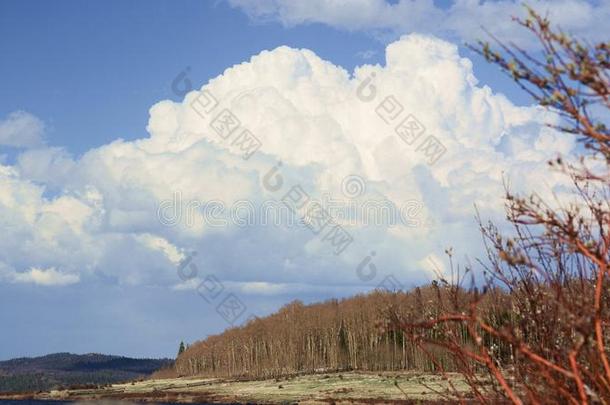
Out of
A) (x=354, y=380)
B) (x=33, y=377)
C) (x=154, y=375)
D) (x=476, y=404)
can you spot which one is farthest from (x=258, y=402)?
(x=33, y=377)

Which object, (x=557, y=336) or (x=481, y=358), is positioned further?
(x=557, y=336)

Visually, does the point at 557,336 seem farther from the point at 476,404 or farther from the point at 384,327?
the point at 384,327

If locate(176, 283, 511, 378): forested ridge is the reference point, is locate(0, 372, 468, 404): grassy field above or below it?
below

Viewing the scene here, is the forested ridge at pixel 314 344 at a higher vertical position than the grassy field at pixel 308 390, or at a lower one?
higher

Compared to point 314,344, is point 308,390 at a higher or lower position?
lower

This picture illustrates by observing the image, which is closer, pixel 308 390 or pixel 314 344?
pixel 308 390

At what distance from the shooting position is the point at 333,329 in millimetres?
92375

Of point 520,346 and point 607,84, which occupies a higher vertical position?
point 607,84

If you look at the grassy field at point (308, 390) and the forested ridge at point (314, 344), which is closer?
the grassy field at point (308, 390)

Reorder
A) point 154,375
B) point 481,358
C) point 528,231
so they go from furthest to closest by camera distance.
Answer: point 154,375 → point 528,231 → point 481,358

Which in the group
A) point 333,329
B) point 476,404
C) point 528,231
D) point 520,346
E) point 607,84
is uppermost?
point 333,329

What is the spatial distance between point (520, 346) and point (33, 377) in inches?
7137

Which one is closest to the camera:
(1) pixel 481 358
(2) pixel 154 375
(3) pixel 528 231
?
(1) pixel 481 358

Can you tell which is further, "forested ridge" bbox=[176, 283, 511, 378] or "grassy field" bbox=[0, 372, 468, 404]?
"forested ridge" bbox=[176, 283, 511, 378]
